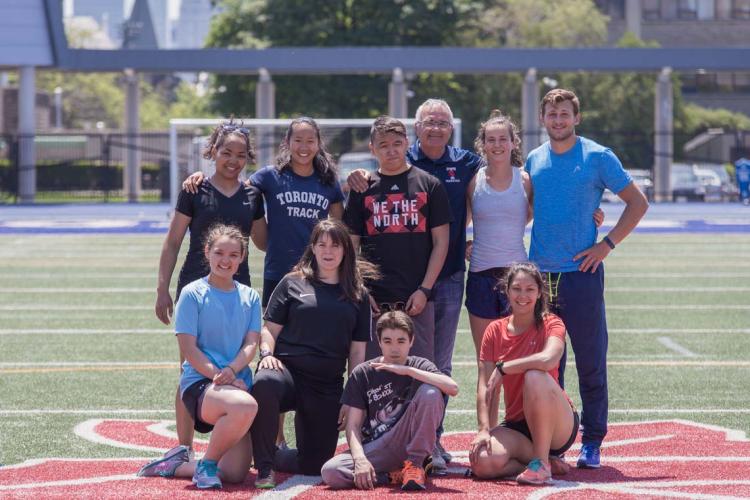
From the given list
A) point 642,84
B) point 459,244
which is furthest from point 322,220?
point 642,84

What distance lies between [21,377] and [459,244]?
3.89 m

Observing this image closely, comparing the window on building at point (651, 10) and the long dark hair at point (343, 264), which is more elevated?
the window on building at point (651, 10)

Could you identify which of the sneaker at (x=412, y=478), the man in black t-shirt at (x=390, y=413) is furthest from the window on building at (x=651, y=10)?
the sneaker at (x=412, y=478)

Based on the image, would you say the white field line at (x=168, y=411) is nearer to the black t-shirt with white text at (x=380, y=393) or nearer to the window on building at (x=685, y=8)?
the black t-shirt with white text at (x=380, y=393)

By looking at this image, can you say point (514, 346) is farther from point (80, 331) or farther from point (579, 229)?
point (80, 331)

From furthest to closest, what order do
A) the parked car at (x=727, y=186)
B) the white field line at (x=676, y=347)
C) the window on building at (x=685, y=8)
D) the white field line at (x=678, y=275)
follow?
the window on building at (x=685, y=8)
the parked car at (x=727, y=186)
the white field line at (x=678, y=275)
the white field line at (x=676, y=347)

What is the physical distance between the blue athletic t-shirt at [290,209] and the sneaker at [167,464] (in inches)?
40.8

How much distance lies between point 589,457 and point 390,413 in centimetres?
103

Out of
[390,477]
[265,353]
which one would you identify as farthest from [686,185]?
[390,477]

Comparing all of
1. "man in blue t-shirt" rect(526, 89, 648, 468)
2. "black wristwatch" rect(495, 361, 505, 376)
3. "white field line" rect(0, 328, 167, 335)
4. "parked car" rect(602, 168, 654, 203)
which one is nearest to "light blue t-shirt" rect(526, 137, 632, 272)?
"man in blue t-shirt" rect(526, 89, 648, 468)

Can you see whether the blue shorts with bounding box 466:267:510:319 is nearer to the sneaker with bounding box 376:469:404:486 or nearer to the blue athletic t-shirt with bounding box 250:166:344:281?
the blue athletic t-shirt with bounding box 250:166:344:281

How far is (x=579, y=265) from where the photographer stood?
639 cm

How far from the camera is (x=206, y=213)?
6523 millimetres

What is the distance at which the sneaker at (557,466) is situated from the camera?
20.1ft
